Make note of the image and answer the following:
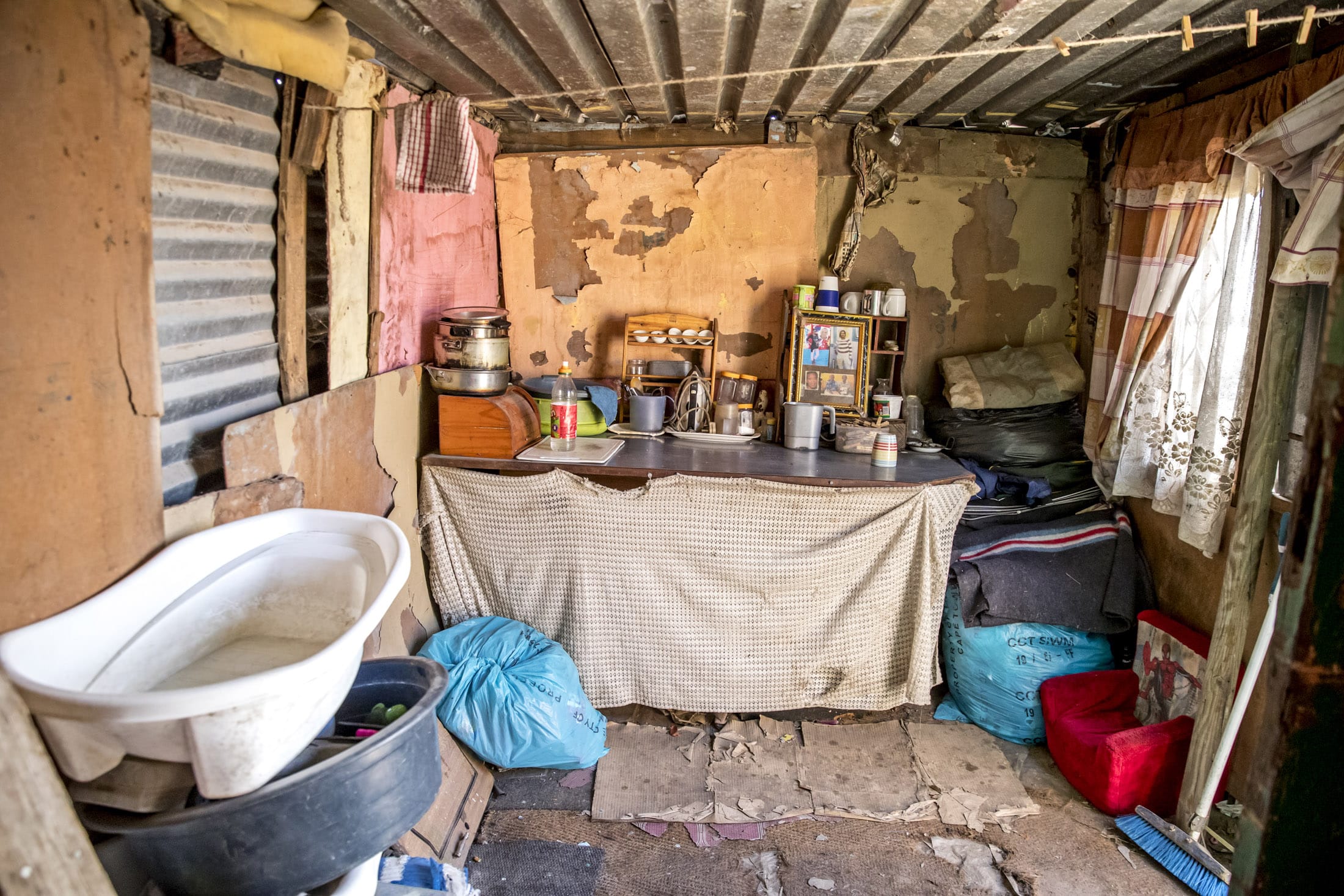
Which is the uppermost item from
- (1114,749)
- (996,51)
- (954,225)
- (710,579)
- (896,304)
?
(996,51)

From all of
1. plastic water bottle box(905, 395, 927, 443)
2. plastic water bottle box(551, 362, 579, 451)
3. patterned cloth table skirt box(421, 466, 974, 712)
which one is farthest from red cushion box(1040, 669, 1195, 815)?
plastic water bottle box(551, 362, 579, 451)

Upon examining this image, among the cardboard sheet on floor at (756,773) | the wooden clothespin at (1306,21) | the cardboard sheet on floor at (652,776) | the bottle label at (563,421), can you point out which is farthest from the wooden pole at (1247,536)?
the bottle label at (563,421)

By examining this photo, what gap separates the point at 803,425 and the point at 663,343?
765 mm

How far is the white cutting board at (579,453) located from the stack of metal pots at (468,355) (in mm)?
275

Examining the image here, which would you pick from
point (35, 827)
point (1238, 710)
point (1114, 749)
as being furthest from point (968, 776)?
point (35, 827)

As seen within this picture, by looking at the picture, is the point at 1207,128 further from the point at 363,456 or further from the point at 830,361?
the point at 363,456

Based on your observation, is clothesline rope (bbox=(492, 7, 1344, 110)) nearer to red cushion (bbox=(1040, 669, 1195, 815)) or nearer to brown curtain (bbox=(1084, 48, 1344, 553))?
brown curtain (bbox=(1084, 48, 1344, 553))

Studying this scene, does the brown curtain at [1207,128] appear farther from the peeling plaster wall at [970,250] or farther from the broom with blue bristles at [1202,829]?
the broom with blue bristles at [1202,829]

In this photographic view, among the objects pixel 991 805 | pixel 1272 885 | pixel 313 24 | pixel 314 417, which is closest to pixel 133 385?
pixel 314 417

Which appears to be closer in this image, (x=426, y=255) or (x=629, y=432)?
(x=426, y=255)

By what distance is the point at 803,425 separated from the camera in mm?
3322

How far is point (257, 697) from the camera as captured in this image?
116 cm

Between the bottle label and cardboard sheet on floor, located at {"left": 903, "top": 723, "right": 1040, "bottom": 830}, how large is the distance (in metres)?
1.78

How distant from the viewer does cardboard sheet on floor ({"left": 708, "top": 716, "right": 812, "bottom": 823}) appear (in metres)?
2.65
